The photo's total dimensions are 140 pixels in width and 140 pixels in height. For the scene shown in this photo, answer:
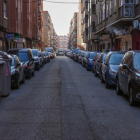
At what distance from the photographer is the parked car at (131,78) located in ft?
26.4

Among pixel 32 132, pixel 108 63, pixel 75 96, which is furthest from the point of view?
pixel 108 63

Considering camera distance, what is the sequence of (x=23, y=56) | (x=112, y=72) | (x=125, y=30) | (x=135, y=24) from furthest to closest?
(x=125, y=30), (x=135, y=24), (x=23, y=56), (x=112, y=72)

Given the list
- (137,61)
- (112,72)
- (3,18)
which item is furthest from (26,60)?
(3,18)

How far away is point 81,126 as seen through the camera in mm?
6016

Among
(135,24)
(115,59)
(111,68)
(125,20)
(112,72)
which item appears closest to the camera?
(112,72)

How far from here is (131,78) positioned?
8492 mm

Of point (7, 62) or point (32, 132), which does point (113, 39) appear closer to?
→ point (7, 62)

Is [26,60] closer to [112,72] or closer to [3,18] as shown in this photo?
[112,72]

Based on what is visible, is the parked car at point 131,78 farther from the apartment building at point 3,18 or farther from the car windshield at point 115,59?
the apartment building at point 3,18

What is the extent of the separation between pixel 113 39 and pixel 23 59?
19.7 meters

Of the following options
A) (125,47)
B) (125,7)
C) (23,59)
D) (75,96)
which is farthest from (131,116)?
(125,47)

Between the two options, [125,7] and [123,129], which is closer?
[123,129]

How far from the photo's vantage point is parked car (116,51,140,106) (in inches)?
317

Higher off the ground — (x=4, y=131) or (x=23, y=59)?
(x=23, y=59)
